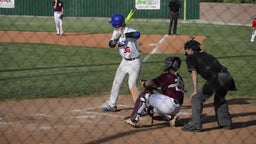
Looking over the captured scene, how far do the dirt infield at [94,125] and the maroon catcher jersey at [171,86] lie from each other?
559mm

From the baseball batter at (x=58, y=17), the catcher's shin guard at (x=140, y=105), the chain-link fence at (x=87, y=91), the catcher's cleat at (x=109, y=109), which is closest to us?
the chain-link fence at (x=87, y=91)

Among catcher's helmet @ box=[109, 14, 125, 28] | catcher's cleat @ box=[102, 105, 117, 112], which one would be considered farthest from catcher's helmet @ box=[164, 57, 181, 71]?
catcher's cleat @ box=[102, 105, 117, 112]

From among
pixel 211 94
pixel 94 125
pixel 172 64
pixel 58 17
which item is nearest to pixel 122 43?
pixel 172 64

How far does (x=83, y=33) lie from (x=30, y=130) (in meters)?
17.1

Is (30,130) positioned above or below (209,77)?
below

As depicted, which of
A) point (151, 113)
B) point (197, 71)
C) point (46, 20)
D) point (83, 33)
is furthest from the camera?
point (46, 20)

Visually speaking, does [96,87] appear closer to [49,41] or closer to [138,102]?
[138,102]

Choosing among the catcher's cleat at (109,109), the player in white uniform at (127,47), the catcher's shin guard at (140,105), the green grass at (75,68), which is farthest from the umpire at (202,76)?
A: the green grass at (75,68)

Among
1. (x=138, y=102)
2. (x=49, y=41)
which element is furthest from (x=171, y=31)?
(x=138, y=102)

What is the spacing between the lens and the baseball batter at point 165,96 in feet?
25.4

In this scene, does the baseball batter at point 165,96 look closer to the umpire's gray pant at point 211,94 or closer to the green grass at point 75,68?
the umpire's gray pant at point 211,94

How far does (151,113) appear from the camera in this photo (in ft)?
27.0

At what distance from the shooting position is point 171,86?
25.8 feet

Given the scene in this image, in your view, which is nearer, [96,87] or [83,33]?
[96,87]
